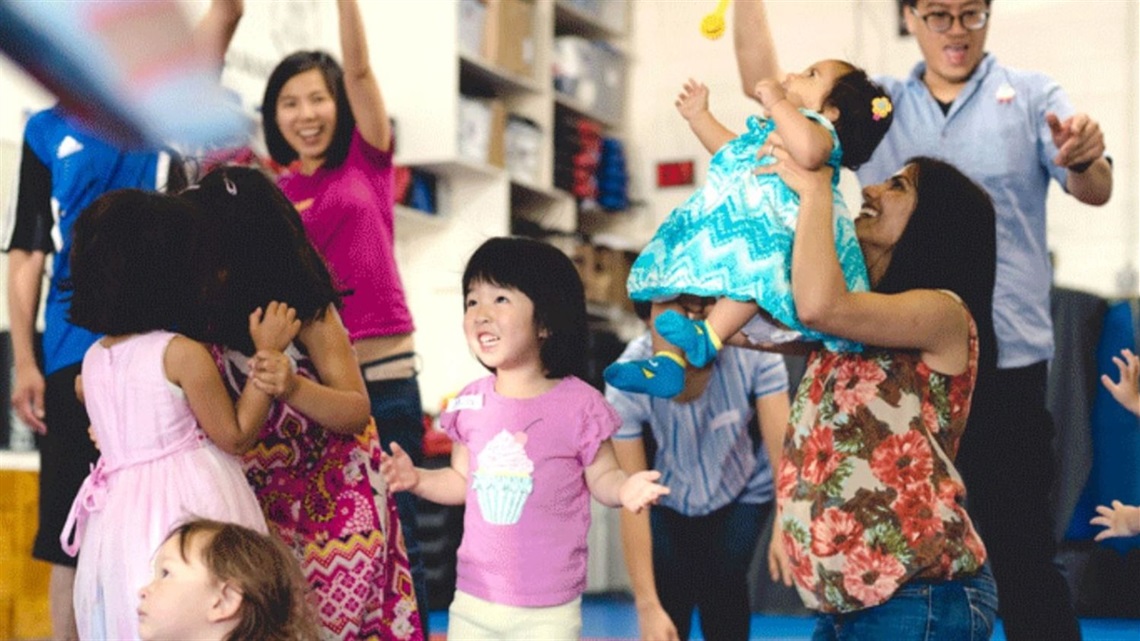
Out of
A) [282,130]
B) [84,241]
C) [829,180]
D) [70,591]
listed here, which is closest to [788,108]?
[829,180]

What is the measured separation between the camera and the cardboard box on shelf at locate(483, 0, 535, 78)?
5113 millimetres

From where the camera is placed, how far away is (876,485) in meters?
1.70

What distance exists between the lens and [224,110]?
3.67m

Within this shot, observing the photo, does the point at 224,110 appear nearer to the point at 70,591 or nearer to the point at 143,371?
the point at 70,591

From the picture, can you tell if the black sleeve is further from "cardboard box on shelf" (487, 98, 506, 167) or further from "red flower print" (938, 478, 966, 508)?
"cardboard box on shelf" (487, 98, 506, 167)

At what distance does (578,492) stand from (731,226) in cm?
42

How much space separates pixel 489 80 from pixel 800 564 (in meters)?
3.90

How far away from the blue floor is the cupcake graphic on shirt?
7.05ft

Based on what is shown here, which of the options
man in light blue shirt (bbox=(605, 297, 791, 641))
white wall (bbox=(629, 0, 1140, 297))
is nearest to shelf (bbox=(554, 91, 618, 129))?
white wall (bbox=(629, 0, 1140, 297))

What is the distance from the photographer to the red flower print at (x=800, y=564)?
1.72 meters

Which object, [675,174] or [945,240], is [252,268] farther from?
[675,174]

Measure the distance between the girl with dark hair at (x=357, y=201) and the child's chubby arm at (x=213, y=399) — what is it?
1.55 feet

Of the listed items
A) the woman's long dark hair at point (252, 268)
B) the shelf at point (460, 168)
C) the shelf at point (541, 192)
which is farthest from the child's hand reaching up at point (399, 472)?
the shelf at point (541, 192)

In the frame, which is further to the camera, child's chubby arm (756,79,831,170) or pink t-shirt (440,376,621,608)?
pink t-shirt (440,376,621,608)
